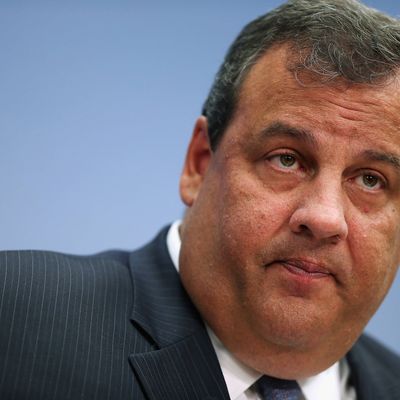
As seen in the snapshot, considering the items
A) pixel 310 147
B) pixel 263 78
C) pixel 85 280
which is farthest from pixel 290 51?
pixel 85 280

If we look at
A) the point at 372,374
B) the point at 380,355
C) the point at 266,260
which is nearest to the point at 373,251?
the point at 266,260

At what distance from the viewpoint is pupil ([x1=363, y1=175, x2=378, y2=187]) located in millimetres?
2059

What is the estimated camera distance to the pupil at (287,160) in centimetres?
204

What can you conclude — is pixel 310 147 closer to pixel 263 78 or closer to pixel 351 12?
pixel 263 78

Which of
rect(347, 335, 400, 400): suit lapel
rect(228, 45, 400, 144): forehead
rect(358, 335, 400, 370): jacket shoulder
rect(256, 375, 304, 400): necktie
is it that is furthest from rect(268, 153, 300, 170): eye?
rect(358, 335, 400, 370): jacket shoulder

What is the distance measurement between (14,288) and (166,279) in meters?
0.57

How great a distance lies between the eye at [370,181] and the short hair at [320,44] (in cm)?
30

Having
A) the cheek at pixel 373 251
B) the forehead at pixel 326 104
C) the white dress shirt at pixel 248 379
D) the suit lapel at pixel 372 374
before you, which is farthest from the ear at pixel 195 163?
the suit lapel at pixel 372 374

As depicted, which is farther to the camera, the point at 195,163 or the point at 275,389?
the point at 195,163

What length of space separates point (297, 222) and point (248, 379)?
570mm

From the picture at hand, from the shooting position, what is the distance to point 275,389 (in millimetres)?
2129

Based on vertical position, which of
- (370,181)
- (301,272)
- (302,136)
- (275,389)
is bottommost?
(275,389)

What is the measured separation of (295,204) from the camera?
1966mm

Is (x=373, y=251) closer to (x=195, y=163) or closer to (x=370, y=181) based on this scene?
(x=370, y=181)
